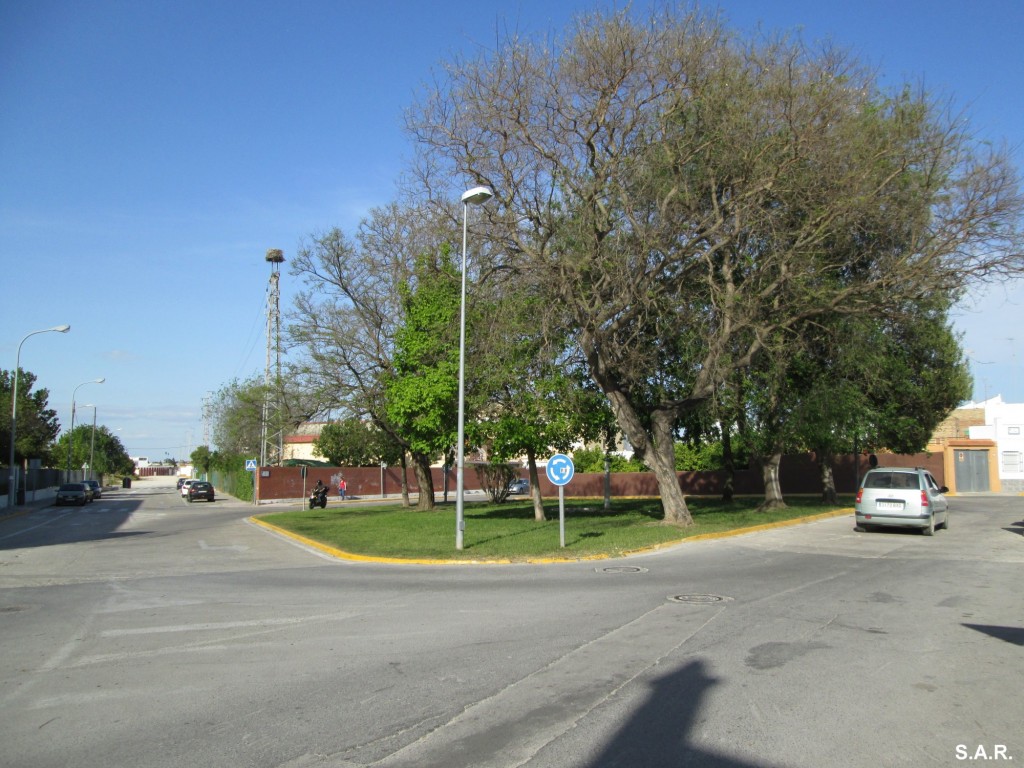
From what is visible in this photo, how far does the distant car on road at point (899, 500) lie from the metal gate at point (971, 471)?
103 ft

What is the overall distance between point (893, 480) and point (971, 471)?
3333cm

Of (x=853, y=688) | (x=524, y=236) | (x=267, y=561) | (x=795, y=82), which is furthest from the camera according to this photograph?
(x=524, y=236)

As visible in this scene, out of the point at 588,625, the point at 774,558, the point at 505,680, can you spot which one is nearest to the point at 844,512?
the point at 774,558

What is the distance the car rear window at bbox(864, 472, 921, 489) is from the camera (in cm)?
2014

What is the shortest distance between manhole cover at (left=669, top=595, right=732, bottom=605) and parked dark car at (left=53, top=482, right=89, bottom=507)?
47.6 meters

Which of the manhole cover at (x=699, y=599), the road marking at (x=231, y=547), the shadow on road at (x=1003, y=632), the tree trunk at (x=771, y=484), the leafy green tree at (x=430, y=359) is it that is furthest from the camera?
the tree trunk at (x=771, y=484)

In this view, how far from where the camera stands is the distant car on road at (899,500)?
19703 mm

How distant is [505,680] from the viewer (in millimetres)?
6824

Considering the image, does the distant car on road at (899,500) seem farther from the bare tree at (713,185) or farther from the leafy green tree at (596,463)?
the leafy green tree at (596,463)

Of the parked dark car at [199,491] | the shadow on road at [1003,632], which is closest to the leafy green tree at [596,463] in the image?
the parked dark car at [199,491]

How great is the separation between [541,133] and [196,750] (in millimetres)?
17876

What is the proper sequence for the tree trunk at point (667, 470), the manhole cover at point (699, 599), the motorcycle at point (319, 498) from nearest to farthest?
the manhole cover at point (699, 599), the tree trunk at point (667, 470), the motorcycle at point (319, 498)

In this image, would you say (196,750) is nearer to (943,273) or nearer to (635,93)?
(635,93)

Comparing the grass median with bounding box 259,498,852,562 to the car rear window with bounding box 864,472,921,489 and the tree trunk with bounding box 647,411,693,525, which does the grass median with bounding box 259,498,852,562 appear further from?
the car rear window with bounding box 864,472,921,489
